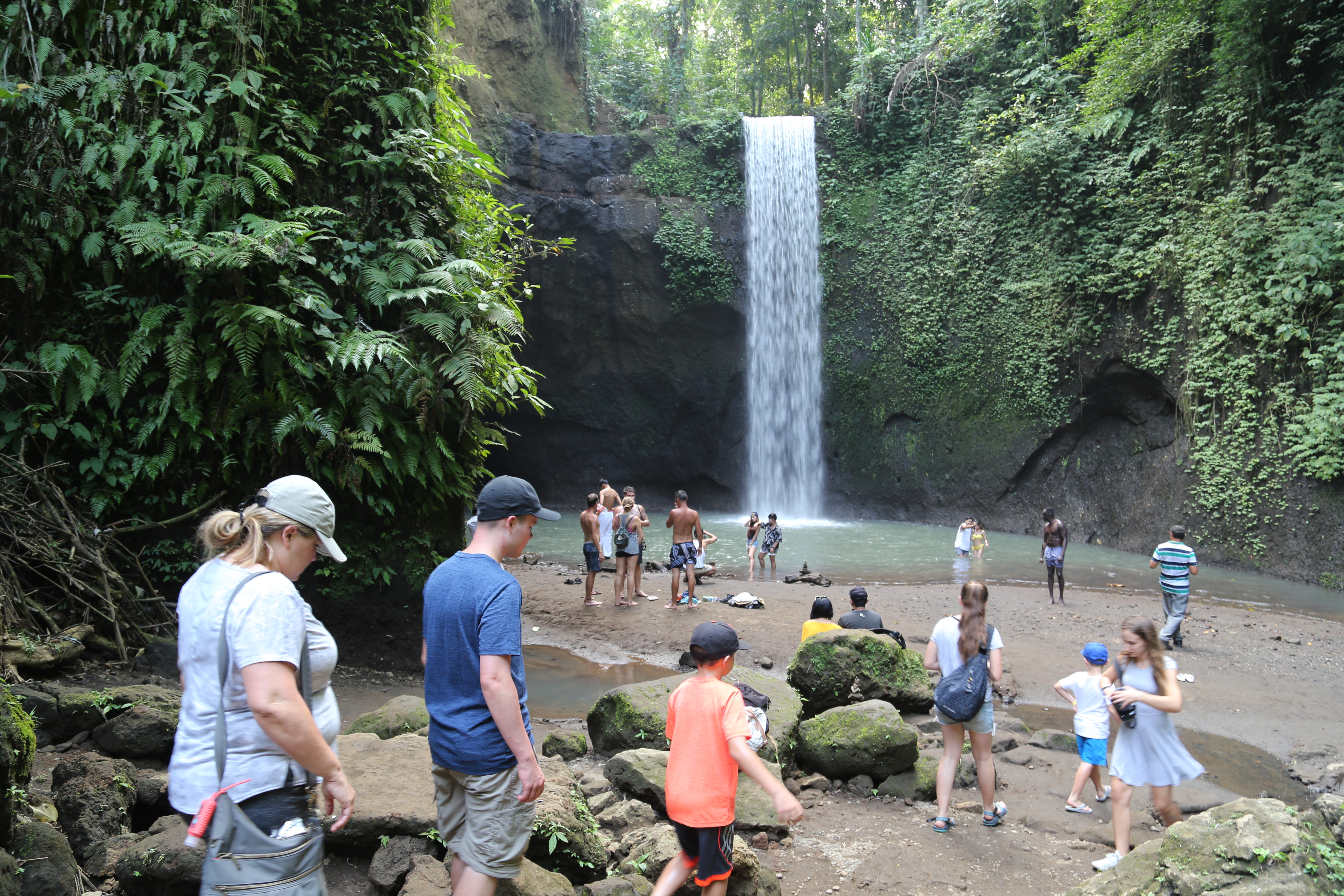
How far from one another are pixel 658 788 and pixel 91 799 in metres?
2.71

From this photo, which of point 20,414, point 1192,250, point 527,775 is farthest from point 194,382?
point 1192,250

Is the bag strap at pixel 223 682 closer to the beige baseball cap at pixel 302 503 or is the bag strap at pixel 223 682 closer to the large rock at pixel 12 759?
the beige baseball cap at pixel 302 503

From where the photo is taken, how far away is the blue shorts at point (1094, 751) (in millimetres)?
5375

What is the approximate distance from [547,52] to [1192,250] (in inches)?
757

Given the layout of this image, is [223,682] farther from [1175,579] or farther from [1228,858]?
[1175,579]

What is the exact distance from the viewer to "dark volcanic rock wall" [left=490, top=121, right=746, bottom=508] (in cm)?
2389

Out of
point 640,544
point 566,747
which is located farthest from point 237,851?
point 640,544

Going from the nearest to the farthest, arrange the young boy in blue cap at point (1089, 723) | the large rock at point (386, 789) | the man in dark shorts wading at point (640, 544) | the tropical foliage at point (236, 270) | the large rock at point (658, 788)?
the large rock at point (386, 789) → the large rock at point (658, 788) → the young boy in blue cap at point (1089, 723) → the tropical foliage at point (236, 270) → the man in dark shorts wading at point (640, 544)

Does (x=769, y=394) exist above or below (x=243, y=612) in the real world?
above

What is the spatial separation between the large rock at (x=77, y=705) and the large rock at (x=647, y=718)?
2.66 m

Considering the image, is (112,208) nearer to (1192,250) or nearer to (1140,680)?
(1140,680)

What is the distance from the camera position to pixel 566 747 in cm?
557

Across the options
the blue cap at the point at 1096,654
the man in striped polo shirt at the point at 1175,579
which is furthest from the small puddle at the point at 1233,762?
the man in striped polo shirt at the point at 1175,579

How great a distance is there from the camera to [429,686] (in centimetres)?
287
